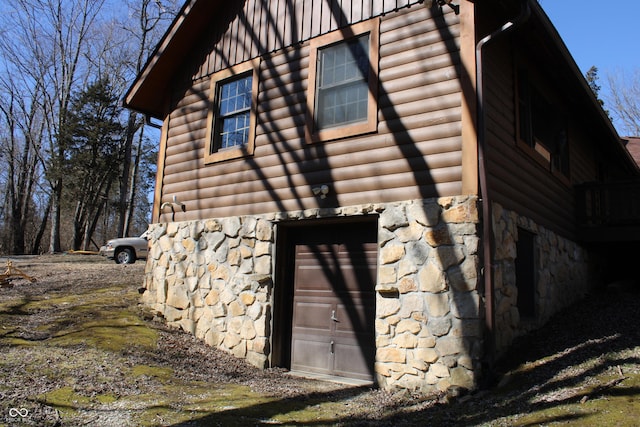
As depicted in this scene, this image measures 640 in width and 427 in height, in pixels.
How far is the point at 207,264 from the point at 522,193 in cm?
551

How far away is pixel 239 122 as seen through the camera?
30.9 ft

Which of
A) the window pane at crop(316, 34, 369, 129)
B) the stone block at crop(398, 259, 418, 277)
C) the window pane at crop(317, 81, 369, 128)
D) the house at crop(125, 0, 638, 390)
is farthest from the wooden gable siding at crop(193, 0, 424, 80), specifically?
the stone block at crop(398, 259, 418, 277)

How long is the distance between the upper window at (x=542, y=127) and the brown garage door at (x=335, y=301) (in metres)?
3.18

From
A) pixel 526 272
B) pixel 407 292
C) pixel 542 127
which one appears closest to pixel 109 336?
pixel 407 292

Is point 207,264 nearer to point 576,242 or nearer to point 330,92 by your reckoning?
point 330,92

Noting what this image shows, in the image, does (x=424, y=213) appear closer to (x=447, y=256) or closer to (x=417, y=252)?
(x=417, y=252)

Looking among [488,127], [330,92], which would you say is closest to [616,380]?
[488,127]

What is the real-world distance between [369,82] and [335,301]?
3344 mm

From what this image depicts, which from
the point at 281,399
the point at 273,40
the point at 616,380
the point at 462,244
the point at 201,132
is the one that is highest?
the point at 273,40

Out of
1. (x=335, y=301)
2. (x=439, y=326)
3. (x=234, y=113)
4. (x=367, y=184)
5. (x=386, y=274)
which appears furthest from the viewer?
(x=234, y=113)

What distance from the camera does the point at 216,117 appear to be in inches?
385

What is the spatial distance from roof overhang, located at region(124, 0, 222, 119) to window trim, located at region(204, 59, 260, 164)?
1071 mm

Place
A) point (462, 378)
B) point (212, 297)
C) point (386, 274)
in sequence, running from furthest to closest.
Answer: point (212, 297)
point (386, 274)
point (462, 378)

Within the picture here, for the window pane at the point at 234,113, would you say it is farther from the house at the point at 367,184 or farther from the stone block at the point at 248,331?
the stone block at the point at 248,331
